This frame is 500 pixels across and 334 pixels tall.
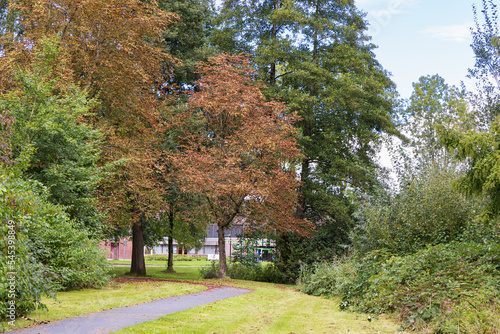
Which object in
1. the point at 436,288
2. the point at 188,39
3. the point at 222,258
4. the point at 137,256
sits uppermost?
the point at 188,39

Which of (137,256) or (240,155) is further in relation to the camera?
(137,256)

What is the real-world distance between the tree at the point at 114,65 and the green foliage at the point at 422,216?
925 cm

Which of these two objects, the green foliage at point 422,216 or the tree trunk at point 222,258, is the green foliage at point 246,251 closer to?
the tree trunk at point 222,258

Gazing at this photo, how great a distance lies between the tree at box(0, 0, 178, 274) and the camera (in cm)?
1694

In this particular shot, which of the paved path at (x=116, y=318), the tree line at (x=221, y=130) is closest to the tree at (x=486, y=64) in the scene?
the tree line at (x=221, y=130)

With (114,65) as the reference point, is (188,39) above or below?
above

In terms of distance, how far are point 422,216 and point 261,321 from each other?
23.0 feet

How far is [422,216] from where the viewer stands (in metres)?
13.0

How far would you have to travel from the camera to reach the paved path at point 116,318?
21.3ft

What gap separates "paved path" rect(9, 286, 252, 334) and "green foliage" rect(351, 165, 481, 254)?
21.0 feet

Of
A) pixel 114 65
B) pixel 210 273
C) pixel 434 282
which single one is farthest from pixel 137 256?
pixel 434 282

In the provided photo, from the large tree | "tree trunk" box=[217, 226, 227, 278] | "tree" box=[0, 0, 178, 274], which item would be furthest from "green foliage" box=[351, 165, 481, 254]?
"tree" box=[0, 0, 178, 274]

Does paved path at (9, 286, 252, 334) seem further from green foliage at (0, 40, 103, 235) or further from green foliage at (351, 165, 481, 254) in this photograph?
green foliage at (351, 165, 481, 254)

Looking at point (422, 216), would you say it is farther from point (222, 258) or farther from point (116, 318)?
point (222, 258)
